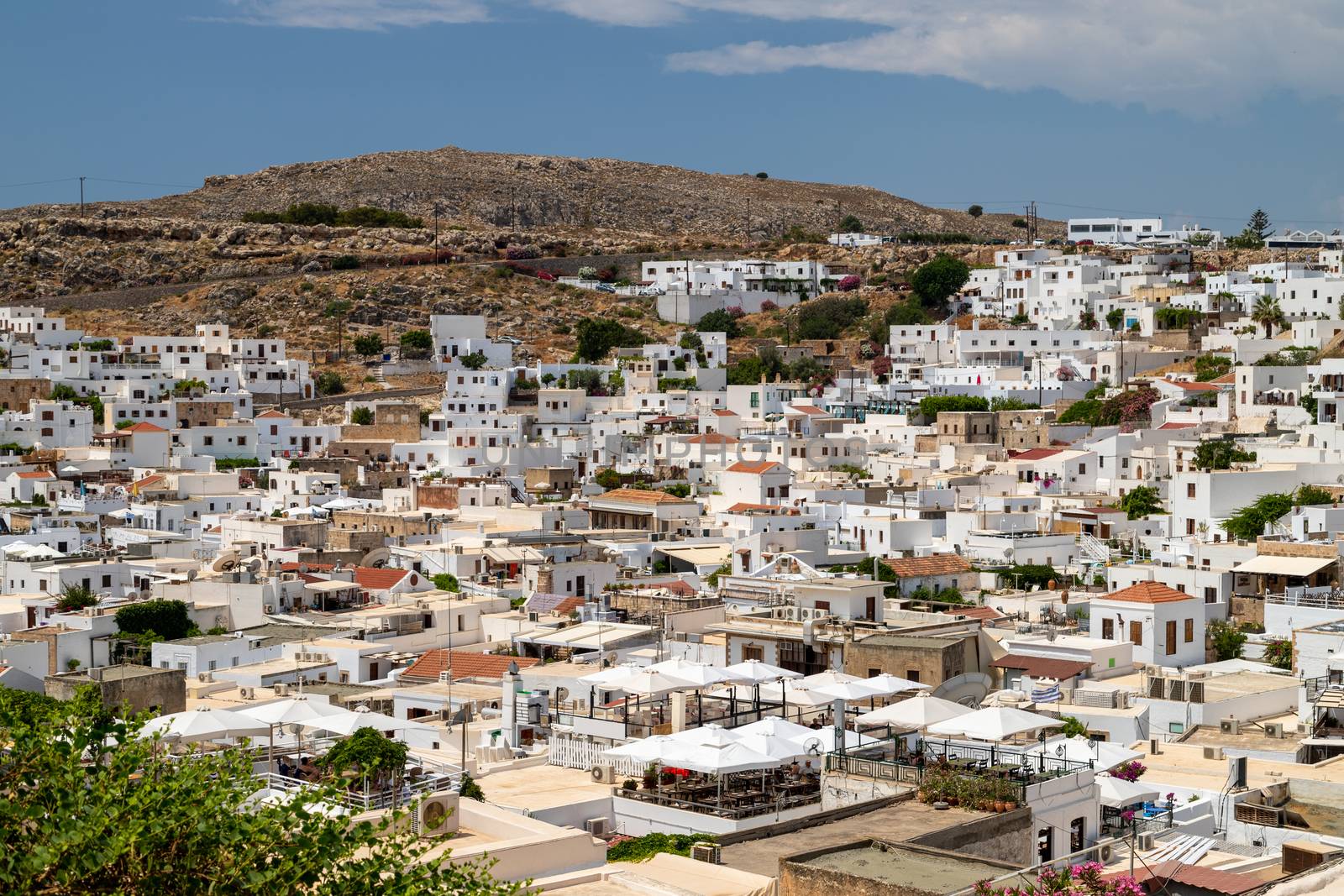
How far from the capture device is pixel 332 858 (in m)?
9.12

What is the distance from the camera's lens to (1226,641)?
28250 millimetres

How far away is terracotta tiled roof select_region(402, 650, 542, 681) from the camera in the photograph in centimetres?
2608

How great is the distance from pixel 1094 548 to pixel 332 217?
72438mm

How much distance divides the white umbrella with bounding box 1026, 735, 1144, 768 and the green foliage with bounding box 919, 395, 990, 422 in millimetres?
43283

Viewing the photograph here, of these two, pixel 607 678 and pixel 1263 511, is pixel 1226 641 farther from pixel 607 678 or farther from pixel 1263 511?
pixel 607 678

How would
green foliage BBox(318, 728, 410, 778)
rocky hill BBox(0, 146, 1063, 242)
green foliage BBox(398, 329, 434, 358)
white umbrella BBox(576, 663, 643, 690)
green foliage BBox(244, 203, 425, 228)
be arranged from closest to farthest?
green foliage BBox(318, 728, 410, 778), white umbrella BBox(576, 663, 643, 690), green foliage BBox(398, 329, 434, 358), green foliage BBox(244, 203, 425, 228), rocky hill BBox(0, 146, 1063, 242)

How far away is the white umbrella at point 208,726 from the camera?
17.7 m

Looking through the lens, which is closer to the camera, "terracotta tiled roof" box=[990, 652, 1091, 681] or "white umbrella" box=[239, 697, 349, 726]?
"white umbrella" box=[239, 697, 349, 726]

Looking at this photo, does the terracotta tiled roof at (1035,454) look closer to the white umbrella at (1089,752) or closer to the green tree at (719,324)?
the green tree at (719,324)

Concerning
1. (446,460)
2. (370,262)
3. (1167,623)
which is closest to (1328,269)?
(446,460)

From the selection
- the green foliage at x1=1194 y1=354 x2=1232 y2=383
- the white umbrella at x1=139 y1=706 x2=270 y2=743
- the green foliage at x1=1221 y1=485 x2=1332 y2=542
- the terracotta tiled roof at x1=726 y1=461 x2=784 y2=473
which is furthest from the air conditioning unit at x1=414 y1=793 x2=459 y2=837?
the green foliage at x1=1194 y1=354 x2=1232 y2=383

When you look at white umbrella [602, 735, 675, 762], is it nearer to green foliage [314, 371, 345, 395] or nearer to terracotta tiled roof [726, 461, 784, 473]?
terracotta tiled roof [726, 461, 784, 473]

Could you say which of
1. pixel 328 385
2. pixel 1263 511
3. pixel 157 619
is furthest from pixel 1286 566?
pixel 328 385

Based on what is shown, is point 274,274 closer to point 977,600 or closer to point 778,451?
point 778,451
